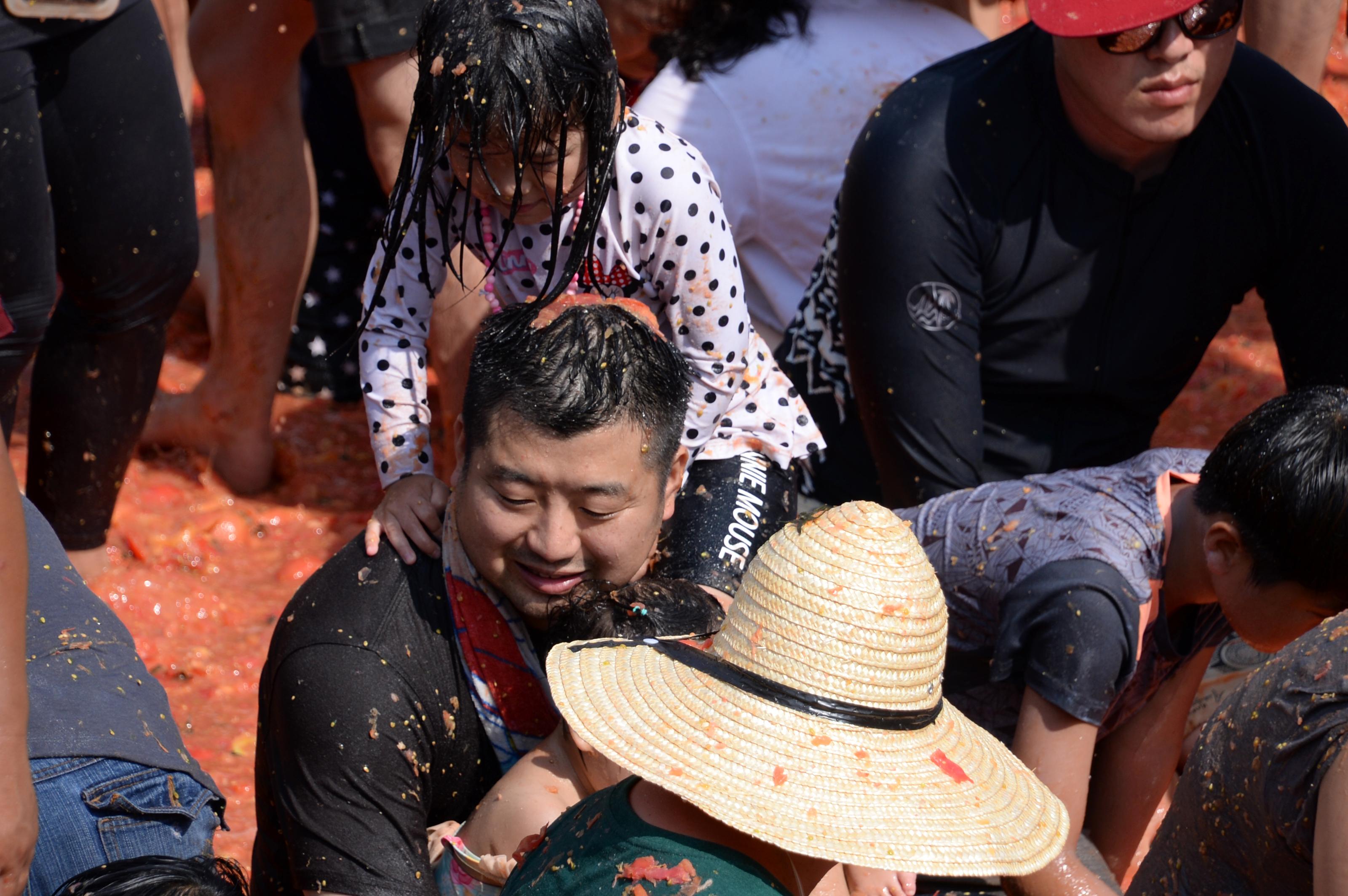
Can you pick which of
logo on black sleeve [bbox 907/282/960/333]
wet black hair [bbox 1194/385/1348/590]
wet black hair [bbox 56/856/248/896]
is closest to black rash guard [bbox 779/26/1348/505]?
logo on black sleeve [bbox 907/282/960/333]

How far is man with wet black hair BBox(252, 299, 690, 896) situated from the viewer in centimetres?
186

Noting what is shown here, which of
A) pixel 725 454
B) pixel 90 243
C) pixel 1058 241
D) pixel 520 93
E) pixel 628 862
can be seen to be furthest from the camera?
pixel 90 243

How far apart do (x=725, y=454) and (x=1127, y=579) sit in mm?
709

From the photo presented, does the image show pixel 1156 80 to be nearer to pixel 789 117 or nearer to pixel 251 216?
pixel 789 117

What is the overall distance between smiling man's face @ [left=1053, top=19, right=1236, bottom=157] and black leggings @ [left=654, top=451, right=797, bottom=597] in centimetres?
92

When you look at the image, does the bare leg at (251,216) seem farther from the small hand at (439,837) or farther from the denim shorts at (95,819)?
the denim shorts at (95,819)

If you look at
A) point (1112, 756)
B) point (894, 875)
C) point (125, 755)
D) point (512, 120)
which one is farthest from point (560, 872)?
point (1112, 756)

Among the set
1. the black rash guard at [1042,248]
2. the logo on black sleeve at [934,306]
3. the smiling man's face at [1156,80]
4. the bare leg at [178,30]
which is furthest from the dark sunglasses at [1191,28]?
the bare leg at [178,30]

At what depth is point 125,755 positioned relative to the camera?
67.7 inches

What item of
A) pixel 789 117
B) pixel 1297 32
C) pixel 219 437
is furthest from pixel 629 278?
pixel 1297 32

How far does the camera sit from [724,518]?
2340 mm

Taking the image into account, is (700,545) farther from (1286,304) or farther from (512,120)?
(1286,304)

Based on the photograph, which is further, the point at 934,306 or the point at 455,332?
the point at 455,332

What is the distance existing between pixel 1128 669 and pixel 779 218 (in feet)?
4.96
